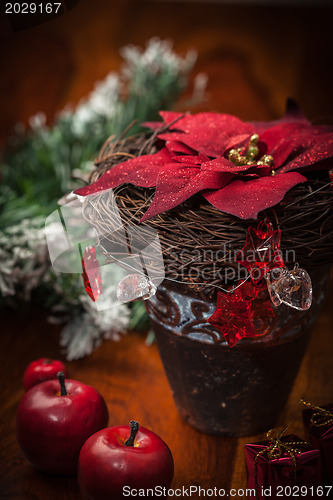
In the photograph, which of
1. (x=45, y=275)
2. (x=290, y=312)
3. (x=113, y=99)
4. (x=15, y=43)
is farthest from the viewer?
(x=15, y=43)

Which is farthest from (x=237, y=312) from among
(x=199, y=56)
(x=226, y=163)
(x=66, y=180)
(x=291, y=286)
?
(x=199, y=56)

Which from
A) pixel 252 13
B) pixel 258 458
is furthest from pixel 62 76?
pixel 258 458

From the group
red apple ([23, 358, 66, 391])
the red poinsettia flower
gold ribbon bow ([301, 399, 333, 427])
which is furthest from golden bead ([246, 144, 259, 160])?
red apple ([23, 358, 66, 391])

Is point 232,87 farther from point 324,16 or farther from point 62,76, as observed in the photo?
point 62,76

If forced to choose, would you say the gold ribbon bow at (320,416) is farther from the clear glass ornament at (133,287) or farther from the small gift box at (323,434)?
the clear glass ornament at (133,287)

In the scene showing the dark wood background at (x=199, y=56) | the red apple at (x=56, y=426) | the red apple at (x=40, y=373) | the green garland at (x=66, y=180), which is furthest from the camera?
the dark wood background at (x=199, y=56)

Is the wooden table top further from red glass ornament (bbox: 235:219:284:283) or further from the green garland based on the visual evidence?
red glass ornament (bbox: 235:219:284:283)

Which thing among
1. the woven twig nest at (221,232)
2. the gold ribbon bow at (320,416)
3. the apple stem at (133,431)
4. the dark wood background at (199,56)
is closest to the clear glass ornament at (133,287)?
the woven twig nest at (221,232)

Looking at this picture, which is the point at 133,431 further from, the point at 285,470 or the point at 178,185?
the point at 178,185
